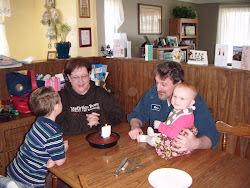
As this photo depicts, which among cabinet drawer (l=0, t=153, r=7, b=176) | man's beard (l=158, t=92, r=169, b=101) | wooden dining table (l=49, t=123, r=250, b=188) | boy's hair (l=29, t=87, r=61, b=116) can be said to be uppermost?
boy's hair (l=29, t=87, r=61, b=116)

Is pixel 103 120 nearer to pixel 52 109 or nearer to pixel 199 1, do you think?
pixel 52 109

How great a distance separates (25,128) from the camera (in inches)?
84.6

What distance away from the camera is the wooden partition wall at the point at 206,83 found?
6.18 feet

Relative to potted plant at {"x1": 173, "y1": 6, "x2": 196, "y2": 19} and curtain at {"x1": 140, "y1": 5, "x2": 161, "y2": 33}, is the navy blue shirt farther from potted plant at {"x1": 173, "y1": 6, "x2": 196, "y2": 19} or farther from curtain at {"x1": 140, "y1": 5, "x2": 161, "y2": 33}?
potted plant at {"x1": 173, "y1": 6, "x2": 196, "y2": 19}

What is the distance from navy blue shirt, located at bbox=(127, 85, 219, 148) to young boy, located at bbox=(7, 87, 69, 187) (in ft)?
2.40

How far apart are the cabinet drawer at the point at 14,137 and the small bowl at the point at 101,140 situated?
0.87 metres

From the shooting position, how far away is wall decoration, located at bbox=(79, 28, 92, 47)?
3274 mm

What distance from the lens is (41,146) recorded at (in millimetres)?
1270

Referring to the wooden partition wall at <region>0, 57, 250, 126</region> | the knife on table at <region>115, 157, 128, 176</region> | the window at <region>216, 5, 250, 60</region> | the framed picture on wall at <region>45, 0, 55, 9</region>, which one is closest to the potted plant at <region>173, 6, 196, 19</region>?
the window at <region>216, 5, 250, 60</region>

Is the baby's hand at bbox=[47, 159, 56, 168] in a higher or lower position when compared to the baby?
lower

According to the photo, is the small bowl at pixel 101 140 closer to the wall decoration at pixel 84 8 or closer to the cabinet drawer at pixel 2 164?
the cabinet drawer at pixel 2 164

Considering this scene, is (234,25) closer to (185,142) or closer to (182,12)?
(182,12)

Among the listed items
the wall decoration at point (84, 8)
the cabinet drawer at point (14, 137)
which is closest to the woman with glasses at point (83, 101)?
the cabinet drawer at point (14, 137)

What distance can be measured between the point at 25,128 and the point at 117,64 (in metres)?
1.34
